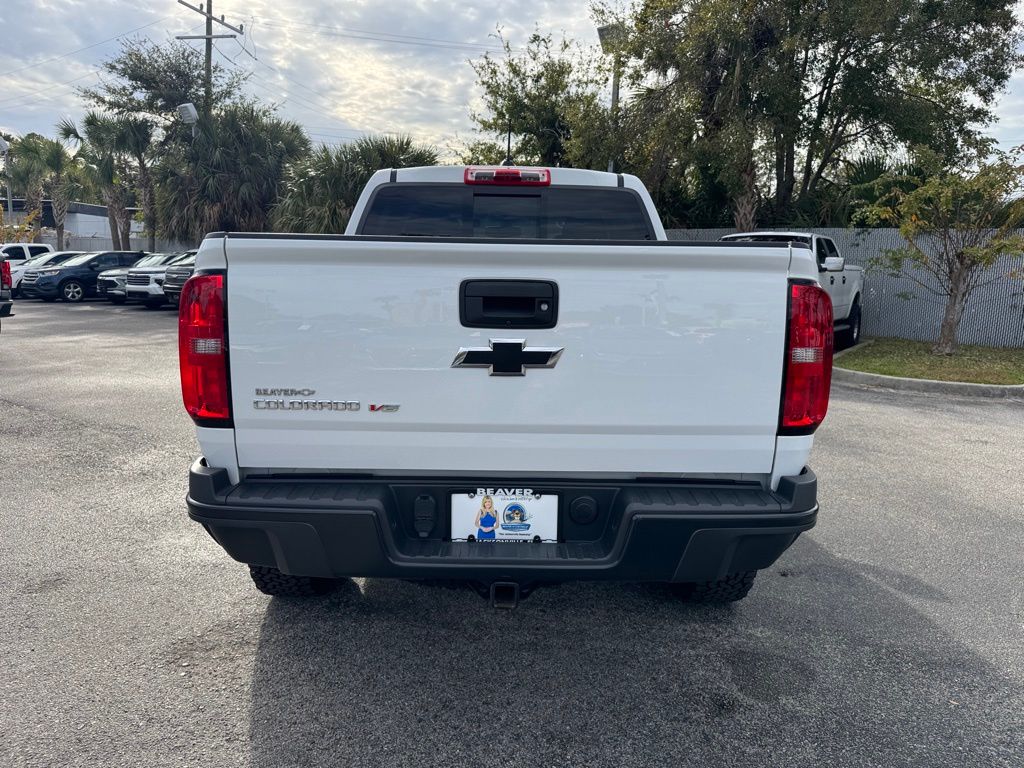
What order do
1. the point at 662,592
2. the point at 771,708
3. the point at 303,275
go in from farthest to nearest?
1. the point at 662,592
2. the point at 771,708
3. the point at 303,275

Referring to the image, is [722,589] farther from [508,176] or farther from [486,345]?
[508,176]

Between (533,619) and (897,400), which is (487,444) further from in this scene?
(897,400)

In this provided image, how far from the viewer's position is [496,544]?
273cm

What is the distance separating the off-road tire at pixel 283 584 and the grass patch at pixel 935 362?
9434mm

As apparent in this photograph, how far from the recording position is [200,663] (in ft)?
10.1

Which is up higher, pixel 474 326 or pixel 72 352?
pixel 474 326

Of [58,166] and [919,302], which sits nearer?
[919,302]

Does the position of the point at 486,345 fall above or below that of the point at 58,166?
below

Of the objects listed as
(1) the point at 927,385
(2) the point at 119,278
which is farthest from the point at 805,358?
(2) the point at 119,278

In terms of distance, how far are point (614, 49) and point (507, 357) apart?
642 inches

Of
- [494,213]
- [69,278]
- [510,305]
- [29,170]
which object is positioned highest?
[29,170]

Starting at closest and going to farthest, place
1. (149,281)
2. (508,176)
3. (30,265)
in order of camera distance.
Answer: (508,176), (149,281), (30,265)

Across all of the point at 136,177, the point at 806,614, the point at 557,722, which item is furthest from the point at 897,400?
the point at 136,177

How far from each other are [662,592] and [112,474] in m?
4.12
